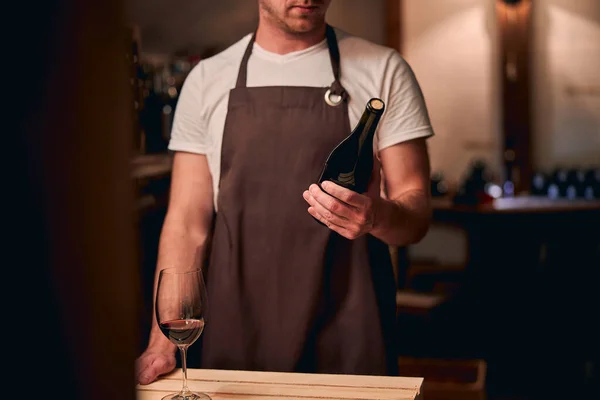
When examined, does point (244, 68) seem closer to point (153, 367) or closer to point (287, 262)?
point (287, 262)

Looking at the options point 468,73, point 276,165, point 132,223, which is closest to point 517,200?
point 468,73

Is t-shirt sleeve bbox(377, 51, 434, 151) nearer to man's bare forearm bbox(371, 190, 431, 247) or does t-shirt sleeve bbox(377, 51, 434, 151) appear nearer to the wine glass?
man's bare forearm bbox(371, 190, 431, 247)

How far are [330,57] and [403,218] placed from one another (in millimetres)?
482

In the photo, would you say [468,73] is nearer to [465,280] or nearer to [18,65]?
[465,280]

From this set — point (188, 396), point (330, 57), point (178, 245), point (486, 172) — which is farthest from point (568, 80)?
point (188, 396)

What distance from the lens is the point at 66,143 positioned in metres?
0.51

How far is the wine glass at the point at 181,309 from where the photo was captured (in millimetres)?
1433

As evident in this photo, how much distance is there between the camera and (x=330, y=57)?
2.03 metres

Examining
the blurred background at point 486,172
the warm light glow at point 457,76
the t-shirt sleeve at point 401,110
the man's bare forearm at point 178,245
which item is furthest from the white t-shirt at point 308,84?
the warm light glow at point 457,76

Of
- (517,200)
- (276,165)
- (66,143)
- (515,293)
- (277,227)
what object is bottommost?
(515,293)

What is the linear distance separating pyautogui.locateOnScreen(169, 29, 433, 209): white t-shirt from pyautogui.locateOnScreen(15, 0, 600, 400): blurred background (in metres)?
0.28

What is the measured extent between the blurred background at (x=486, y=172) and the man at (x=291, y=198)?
0.24 m

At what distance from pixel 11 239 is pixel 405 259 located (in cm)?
444

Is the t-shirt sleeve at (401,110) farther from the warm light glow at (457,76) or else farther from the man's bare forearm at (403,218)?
the warm light glow at (457,76)
